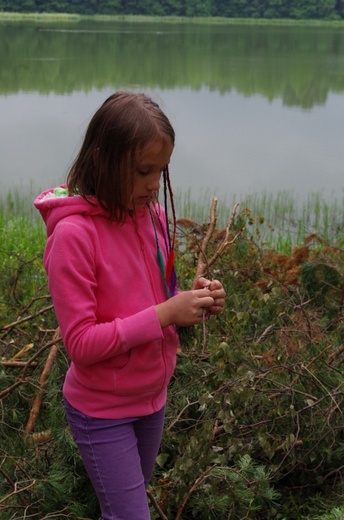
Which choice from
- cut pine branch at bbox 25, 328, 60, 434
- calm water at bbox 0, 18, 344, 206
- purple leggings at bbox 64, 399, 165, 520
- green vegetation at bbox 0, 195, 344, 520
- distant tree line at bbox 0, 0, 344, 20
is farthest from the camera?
distant tree line at bbox 0, 0, 344, 20

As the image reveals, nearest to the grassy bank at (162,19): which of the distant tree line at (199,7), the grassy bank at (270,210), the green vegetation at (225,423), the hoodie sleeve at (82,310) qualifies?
the distant tree line at (199,7)

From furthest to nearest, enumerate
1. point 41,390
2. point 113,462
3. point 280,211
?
point 280,211 → point 41,390 → point 113,462

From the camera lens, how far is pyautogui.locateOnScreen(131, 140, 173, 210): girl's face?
5.82 ft

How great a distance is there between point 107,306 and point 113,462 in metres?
0.33

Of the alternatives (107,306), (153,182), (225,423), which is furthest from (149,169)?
(225,423)

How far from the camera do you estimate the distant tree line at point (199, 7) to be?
31.1m

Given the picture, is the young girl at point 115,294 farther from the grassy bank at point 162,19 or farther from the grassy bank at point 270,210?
the grassy bank at point 162,19

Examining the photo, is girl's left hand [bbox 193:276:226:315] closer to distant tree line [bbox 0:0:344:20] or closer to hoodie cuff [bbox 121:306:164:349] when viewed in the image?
hoodie cuff [bbox 121:306:164:349]

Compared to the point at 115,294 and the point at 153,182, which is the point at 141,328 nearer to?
the point at 115,294

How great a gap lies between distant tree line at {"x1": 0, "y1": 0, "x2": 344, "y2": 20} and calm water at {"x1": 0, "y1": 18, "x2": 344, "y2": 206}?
10.8m

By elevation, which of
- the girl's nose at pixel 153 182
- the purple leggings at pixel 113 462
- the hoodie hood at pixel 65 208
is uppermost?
the girl's nose at pixel 153 182

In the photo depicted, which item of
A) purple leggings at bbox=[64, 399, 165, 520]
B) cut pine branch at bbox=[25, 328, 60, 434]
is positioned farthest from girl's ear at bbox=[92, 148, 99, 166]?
cut pine branch at bbox=[25, 328, 60, 434]

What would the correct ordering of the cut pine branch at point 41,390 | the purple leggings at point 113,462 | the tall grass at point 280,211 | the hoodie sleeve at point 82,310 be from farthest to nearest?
1. the tall grass at point 280,211
2. the cut pine branch at point 41,390
3. the purple leggings at point 113,462
4. the hoodie sleeve at point 82,310

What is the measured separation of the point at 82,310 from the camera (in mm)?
1719
